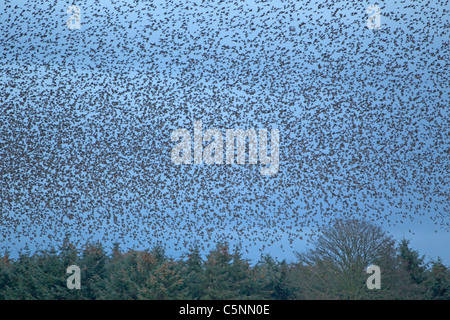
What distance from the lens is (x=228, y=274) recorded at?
864 inches

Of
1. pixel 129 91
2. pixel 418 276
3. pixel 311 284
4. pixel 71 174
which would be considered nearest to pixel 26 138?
pixel 71 174

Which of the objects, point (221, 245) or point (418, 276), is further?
point (418, 276)

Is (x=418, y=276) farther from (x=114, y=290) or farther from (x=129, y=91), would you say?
(x=129, y=91)

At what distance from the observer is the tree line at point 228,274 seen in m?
21.2

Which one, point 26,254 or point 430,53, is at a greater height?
point 430,53

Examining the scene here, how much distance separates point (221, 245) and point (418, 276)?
9.29 m

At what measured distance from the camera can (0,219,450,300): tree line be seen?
2125cm
